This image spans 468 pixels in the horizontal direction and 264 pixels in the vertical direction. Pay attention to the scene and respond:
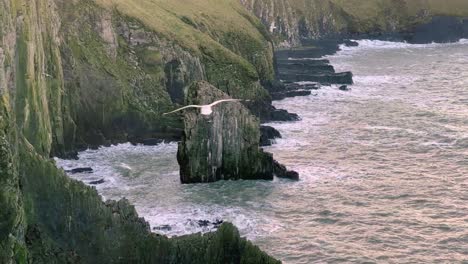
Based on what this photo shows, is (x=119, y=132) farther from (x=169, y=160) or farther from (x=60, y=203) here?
(x=60, y=203)

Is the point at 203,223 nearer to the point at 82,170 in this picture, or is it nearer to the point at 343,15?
the point at 82,170

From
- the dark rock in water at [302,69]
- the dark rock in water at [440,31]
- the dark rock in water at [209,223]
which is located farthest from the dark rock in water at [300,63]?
the dark rock in water at [209,223]

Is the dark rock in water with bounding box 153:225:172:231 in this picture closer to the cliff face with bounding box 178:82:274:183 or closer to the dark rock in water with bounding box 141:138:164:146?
the cliff face with bounding box 178:82:274:183

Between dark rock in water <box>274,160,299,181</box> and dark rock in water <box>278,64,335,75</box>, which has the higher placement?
dark rock in water <box>278,64,335,75</box>

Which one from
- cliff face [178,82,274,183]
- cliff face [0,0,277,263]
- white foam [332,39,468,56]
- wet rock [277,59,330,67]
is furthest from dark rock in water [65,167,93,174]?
white foam [332,39,468,56]

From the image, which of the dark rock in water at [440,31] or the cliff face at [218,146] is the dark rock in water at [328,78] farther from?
the dark rock in water at [440,31]

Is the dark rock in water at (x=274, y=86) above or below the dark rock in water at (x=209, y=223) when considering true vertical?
above
